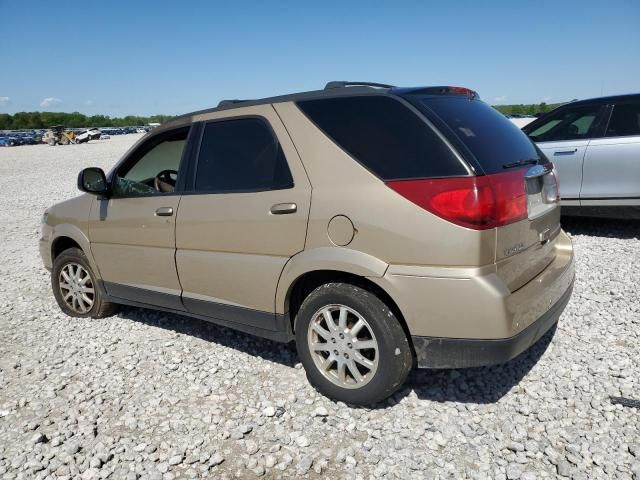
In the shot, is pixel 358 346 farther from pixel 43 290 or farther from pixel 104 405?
pixel 43 290

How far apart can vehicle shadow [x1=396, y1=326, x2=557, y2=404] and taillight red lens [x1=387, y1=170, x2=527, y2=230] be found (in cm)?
118

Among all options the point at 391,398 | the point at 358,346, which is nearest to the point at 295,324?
the point at 358,346

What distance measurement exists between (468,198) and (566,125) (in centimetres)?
493

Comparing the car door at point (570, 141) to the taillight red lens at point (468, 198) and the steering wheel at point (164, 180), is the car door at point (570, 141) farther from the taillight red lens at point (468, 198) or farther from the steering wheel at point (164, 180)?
the steering wheel at point (164, 180)

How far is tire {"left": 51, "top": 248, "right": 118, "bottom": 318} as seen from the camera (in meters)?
4.54

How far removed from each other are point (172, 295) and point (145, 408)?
91 cm

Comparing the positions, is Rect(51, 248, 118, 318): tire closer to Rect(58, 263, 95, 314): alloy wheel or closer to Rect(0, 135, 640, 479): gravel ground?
Rect(58, 263, 95, 314): alloy wheel

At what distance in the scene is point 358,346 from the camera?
2.84m

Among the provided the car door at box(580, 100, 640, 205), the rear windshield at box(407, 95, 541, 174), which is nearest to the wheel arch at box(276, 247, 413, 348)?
the rear windshield at box(407, 95, 541, 174)

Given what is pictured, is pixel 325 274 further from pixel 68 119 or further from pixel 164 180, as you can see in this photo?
pixel 68 119

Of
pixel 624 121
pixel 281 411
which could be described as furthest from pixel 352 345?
pixel 624 121

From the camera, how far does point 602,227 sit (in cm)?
685

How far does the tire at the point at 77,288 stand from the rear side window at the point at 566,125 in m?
5.60

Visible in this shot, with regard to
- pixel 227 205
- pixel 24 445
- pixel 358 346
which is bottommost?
pixel 24 445
